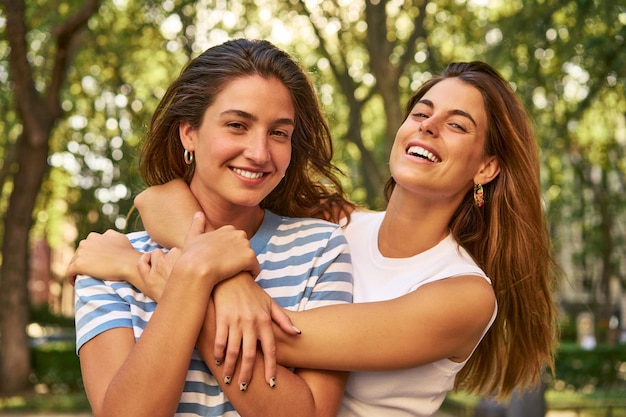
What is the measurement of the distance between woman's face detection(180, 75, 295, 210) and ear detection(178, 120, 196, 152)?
0.12 metres

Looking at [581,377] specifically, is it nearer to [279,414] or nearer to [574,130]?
[574,130]

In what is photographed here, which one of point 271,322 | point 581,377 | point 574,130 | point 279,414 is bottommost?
point 581,377

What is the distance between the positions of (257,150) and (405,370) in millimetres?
878

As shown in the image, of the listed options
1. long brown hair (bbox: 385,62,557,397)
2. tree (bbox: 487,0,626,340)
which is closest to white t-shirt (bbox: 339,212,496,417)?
long brown hair (bbox: 385,62,557,397)

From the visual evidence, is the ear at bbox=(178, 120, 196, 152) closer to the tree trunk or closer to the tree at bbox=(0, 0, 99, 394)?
the tree at bbox=(0, 0, 99, 394)

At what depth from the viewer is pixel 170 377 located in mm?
2543

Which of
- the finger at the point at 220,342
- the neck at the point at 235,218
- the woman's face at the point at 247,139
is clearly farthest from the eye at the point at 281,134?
the finger at the point at 220,342

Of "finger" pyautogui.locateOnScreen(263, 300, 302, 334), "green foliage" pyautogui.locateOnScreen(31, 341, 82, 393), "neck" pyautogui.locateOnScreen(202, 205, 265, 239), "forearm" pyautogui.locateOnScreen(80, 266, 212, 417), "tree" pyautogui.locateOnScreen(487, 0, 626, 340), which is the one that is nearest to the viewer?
"forearm" pyautogui.locateOnScreen(80, 266, 212, 417)

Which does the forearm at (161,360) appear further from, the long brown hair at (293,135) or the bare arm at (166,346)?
the long brown hair at (293,135)

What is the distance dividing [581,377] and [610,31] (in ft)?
42.0

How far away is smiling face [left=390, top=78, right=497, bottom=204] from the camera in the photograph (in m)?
3.22

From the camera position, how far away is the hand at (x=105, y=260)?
286 centimetres

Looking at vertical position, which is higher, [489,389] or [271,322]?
[271,322]

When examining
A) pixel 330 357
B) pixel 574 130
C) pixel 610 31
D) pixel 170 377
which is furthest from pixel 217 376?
pixel 574 130
